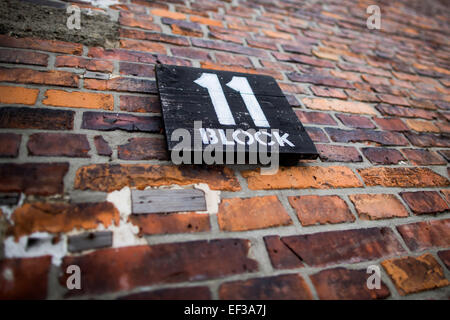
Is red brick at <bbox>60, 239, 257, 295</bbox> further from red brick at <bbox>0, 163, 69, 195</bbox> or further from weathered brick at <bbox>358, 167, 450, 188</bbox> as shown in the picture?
weathered brick at <bbox>358, 167, 450, 188</bbox>

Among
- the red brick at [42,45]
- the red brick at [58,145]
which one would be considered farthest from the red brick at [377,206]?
the red brick at [42,45]

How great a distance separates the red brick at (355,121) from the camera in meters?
0.98

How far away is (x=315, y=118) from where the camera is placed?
946mm

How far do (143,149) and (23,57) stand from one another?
46 cm

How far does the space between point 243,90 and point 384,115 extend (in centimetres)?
63

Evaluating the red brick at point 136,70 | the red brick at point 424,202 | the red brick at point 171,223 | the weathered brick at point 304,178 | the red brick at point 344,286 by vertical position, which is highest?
the red brick at point 136,70

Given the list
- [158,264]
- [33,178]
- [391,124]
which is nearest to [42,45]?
[33,178]

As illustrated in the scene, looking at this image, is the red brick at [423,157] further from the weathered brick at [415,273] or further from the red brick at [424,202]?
the weathered brick at [415,273]

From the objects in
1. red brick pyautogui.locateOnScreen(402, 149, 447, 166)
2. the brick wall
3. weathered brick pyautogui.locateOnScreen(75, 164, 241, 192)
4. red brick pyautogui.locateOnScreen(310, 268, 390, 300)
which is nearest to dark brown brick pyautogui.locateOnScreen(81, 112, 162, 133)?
the brick wall

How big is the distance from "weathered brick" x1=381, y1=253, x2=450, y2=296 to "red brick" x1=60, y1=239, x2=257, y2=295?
1.12 feet

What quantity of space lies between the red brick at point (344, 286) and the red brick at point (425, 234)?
18 cm

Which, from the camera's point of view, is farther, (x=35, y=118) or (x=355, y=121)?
(x=355, y=121)

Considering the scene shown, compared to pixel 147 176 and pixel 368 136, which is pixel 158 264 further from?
pixel 368 136
